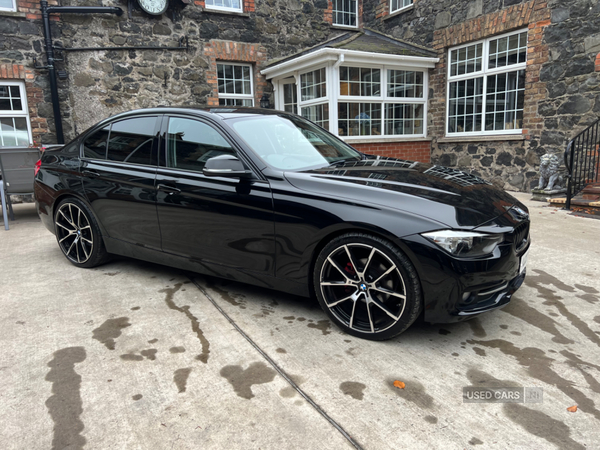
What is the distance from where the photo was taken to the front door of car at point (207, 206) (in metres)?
3.11

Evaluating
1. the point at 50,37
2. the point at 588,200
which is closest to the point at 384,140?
the point at 588,200

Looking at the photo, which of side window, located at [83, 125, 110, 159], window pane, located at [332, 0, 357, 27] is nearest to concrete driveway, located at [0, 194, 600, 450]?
side window, located at [83, 125, 110, 159]

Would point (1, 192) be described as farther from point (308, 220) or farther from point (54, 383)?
point (308, 220)

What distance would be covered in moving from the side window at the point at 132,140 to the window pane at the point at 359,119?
6459 mm

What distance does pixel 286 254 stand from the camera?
301 centimetres

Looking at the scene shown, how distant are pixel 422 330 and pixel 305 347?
2.72 feet

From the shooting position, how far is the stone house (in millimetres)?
8305

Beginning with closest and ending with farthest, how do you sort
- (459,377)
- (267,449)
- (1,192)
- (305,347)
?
(267,449), (459,377), (305,347), (1,192)

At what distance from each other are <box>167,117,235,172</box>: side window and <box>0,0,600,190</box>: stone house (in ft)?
20.6

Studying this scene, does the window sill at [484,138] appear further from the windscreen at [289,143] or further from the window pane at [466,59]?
the windscreen at [289,143]

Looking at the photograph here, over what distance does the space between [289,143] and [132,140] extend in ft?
4.82

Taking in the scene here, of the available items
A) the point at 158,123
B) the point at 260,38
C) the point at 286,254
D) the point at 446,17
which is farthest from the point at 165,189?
the point at 446,17

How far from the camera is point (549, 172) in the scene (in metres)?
8.16

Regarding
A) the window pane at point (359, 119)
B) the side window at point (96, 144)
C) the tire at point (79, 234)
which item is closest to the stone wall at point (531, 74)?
the window pane at point (359, 119)
